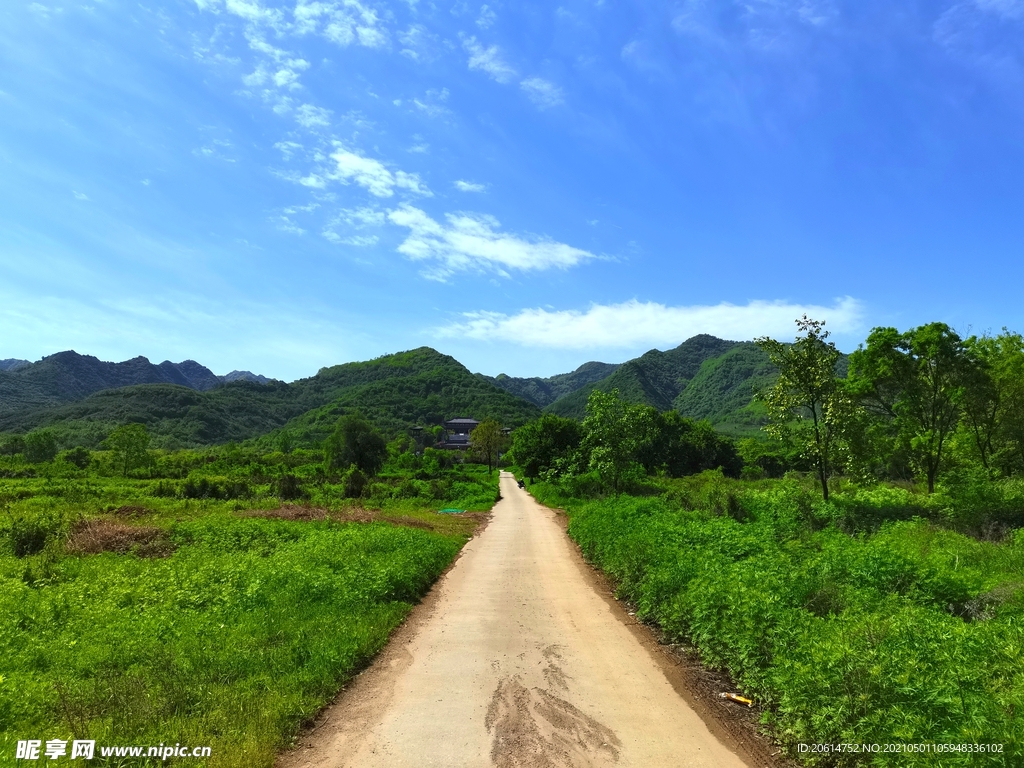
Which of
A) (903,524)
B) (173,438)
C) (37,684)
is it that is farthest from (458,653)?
(173,438)

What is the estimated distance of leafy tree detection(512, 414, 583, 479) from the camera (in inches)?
2109

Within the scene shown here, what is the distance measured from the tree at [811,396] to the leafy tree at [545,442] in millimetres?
29294

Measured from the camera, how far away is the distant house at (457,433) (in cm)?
14150

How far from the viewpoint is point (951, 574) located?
383 inches

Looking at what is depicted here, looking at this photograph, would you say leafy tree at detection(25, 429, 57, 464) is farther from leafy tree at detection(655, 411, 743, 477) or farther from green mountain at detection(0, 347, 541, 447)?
leafy tree at detection(655, 411, 743, 477)

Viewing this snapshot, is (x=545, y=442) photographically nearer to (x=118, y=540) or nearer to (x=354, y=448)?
(x=354, y=448)

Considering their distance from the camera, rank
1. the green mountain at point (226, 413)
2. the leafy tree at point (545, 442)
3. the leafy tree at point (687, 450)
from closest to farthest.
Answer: the leafy tree at point (545, 442) < the leafy tree at point (687, 450) < the green mountain at point (226, 413)

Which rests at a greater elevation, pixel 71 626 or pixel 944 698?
pixel 944 698

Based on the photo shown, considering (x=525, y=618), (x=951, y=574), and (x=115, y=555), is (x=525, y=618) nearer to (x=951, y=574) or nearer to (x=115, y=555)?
(x=951, y=574)

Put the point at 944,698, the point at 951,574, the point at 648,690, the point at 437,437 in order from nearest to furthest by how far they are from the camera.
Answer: the point at 944,698
the point at 648,690
the point at 951,574
the point at 437,437

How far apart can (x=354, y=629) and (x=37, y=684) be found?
13.8 feet

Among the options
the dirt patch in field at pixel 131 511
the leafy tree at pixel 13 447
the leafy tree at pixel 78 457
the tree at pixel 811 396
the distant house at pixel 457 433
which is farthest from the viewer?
the distant house at pixel 457 433

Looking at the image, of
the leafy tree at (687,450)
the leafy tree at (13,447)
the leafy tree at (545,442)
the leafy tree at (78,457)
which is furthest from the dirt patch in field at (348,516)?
the leafy tree at (13,447)

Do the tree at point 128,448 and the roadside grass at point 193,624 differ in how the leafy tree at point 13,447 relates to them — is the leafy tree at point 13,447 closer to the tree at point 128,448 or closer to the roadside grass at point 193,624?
the tree at point 128,448
